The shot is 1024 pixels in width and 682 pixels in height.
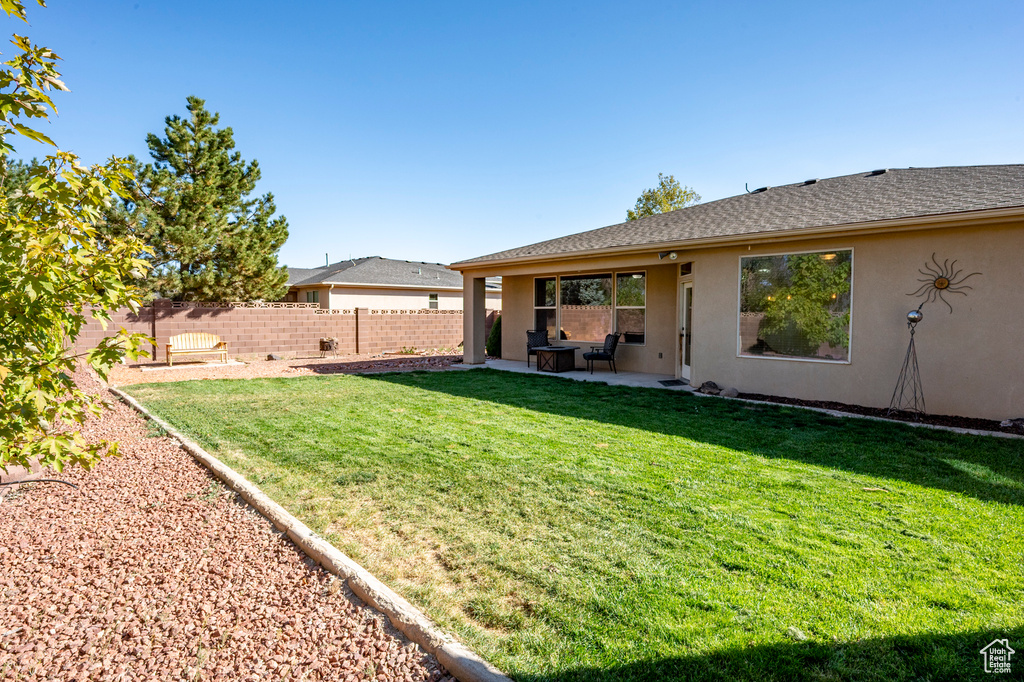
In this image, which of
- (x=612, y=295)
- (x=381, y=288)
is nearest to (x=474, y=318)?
(x=612, y=295)

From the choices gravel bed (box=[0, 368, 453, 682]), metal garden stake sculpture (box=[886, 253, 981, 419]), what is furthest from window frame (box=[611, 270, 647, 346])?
gravel bed (box=[0, 368, 453, 682])

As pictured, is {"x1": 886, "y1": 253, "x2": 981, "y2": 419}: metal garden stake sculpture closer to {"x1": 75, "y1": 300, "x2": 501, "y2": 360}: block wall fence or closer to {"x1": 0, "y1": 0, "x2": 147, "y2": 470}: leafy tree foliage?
{"x1": 0, "y1": 0, "x2": 147, "y2": 470}: leafy tree foliage

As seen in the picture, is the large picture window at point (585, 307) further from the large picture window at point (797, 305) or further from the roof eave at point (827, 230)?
the large picture window at point (797, 305)

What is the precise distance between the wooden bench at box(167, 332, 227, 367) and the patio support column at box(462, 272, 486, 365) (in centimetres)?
678

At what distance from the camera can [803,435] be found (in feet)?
19.7

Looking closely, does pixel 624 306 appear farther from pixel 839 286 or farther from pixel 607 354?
pixel 839 286

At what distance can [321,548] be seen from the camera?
308cm

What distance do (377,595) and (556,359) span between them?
9539mm

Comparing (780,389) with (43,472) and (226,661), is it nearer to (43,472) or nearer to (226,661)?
(226,661)

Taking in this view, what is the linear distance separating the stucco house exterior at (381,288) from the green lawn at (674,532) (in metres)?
16.4

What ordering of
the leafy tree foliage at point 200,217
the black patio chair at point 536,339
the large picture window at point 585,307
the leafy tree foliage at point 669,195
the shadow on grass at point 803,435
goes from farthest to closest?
the leafy tree foliage at point 669,195, the leafy tree foliage at point 200,217, the black patio chair at point 536,339, the large picture window at point 585,307, the shadow on grass at point 803,435

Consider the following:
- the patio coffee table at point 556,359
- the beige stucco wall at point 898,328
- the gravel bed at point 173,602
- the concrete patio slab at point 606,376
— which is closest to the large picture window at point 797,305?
the beige stucco wall at point 898,328

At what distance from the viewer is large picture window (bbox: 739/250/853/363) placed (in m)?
7.83

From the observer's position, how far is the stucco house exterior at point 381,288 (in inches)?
888
